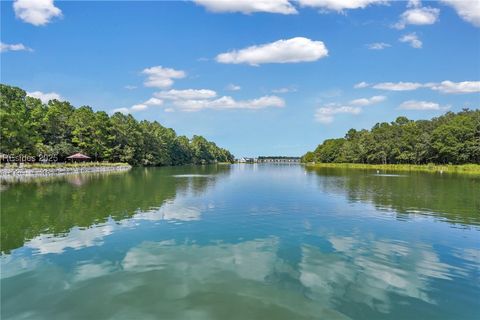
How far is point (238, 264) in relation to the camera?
38.1 feet

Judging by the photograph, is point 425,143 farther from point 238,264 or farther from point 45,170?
point 238,264

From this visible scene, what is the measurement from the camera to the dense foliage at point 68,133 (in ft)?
182

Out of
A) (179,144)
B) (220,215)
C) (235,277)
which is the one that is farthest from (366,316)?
(179,144)

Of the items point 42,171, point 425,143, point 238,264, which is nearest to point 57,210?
point 238,264

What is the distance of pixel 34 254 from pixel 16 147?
170ft

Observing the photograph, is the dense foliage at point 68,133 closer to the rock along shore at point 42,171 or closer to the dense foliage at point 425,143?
the rock along shore at point 42,171

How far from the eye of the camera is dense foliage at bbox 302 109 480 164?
289 ft

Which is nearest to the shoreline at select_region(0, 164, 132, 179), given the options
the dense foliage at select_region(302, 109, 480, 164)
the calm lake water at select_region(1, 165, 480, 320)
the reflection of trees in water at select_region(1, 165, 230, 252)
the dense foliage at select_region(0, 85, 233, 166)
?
the dense foliage at select_region(0, 85, 233, 166)

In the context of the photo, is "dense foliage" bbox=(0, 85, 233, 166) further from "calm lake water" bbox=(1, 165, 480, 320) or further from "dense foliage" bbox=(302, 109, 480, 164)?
"dense foliage" bbox=(302, 109, 480, 164)

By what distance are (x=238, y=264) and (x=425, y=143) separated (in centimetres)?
9876

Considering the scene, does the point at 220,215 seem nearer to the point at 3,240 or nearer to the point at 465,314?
the point at 3,240

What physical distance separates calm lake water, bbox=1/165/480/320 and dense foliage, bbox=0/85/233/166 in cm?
3954

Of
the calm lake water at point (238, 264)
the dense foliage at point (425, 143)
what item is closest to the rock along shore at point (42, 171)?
the calm lake water at point (238, 264)

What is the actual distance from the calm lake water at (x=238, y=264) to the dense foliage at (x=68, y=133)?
130 feet
